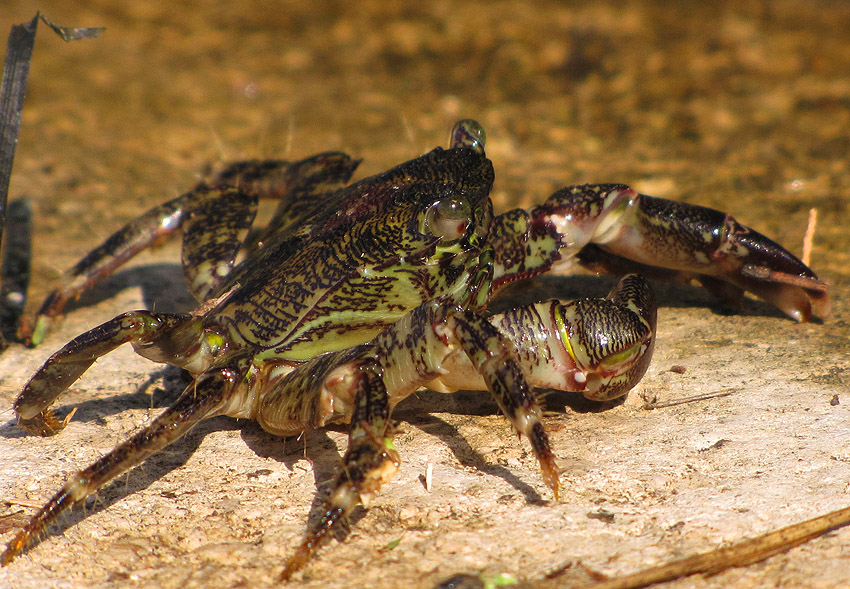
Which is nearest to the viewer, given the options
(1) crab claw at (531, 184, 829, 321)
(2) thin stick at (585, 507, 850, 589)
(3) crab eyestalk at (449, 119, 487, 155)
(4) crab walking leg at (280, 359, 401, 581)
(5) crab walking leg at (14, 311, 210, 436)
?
(2) thin stick at (585, 507, 850, 589)

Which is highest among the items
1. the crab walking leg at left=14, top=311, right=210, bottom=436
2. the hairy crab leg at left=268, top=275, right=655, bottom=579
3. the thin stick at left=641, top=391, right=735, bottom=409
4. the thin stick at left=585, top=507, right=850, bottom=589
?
the crab walking leg at left=14, top=311, right=210, bottom=436

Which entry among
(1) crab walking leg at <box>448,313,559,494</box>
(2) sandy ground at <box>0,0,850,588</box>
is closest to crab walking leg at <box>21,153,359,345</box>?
(2) sandy ground at <box>0,0,850,588</box>

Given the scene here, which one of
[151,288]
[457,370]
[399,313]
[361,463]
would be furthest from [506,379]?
[151,288]

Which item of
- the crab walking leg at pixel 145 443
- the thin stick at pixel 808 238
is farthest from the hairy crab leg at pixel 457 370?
the thin stick at pixel 808 238

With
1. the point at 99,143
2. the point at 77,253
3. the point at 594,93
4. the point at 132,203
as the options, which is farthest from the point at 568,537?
the point at 99,143

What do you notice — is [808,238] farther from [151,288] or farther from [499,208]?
[151,288]

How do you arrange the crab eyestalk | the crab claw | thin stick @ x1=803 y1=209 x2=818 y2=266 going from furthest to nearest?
thin stick @ x1=803 y1=209 x2=818 y2=266
the crab eyestalk
the crab claw

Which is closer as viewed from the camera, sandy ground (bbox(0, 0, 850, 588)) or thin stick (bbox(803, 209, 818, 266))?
sandy ground (bbox(0, 0, 850, 588))

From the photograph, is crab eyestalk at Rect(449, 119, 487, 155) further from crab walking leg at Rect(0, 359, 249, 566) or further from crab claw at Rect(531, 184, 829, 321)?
crab walking leg at Rect(0, 359, 249, 566)
